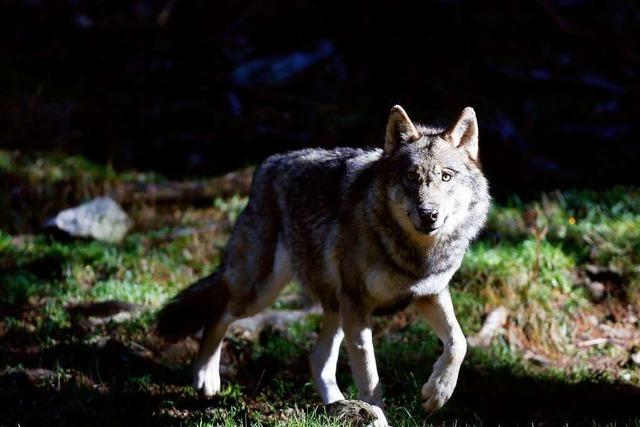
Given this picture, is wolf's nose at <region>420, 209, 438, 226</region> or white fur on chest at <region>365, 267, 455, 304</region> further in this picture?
white fur on chest at <region>365, 267, 455, 304</region>

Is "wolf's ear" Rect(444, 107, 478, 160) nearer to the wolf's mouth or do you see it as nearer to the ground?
the wolf's mouth

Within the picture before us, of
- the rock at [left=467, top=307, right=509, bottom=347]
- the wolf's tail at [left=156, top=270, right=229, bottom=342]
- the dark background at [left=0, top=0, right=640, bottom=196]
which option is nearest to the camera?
the wolf's tail at [left=156, top=270, right=229, bottom=342]

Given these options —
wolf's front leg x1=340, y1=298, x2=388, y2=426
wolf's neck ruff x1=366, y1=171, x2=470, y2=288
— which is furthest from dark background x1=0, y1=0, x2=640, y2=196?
wolf's front leg x1=340, y1=298, x2=388, y2=426

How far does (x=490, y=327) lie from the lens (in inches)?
308

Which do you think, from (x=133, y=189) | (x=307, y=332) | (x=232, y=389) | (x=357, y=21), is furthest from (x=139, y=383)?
(x=357, y=21)

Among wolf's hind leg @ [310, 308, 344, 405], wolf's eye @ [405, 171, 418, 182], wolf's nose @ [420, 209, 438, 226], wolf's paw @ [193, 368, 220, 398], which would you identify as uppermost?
wolf's eye @ [405, 171, 418, 182]

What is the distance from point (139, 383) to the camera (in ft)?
22.7

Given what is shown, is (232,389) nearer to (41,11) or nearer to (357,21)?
(357,21)

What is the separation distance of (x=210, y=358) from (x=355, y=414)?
2.09m

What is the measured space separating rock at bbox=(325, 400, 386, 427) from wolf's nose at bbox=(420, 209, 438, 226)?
3.93 ft

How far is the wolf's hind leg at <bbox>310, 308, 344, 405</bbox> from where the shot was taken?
6.25m

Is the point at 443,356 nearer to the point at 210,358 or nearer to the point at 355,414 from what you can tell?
the point at 355,414

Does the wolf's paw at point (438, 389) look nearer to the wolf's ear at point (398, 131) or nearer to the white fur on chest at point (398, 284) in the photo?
the white fur on chest at point (398, 284)

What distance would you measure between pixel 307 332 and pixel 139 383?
1748 mm
